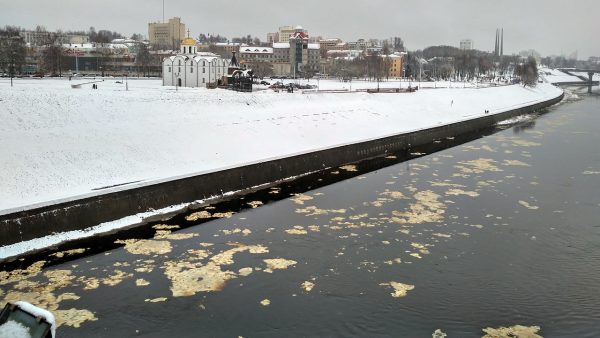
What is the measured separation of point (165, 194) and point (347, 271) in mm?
8730

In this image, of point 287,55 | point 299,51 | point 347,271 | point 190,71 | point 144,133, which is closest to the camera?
point 347,271

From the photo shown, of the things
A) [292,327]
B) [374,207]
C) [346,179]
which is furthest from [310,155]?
[292,327]

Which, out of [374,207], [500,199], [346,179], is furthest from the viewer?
[346,179]

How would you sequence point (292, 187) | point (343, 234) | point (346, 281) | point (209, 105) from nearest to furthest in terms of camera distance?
point (346, 281)
point (343, 234)
point (292, 187)
point (209, 105)

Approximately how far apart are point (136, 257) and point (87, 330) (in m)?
4.24

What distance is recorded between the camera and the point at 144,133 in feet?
82.4

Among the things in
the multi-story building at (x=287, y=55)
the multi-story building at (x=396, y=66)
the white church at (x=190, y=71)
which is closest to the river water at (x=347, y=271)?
the white church at (x=190, y=71)

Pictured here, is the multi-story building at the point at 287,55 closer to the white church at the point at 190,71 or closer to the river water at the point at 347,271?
the white church at the point at 190,71

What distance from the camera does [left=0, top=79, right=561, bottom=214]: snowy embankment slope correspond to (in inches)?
749

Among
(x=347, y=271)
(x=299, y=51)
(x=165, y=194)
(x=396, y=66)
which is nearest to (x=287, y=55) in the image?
(x=299, y=51)

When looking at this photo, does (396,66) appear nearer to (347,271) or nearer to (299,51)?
(299,51)

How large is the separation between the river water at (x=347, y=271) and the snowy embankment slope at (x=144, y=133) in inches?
149

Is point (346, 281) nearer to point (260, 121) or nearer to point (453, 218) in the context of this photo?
point (453, 218)

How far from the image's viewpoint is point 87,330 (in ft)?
34.6
